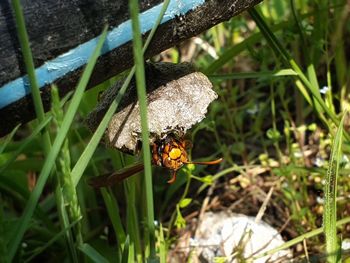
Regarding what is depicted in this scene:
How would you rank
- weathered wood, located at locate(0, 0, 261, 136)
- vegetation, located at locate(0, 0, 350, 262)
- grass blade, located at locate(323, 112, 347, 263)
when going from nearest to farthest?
weathered wood, located at locate(0, 0, 261, 136) → grass blade, located at locate(323, 112, 347, 263) → vegetation, located at locate(0, 0, 350, 262)

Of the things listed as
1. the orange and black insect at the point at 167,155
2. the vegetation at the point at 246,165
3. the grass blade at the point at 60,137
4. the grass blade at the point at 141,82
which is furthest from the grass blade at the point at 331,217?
the grass blade at the point at 60,137

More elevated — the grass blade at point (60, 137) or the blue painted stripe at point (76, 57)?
the blue painted stripe at point (76, 57)

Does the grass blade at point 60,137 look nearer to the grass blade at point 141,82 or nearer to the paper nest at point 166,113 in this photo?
the grass blade at point 141,82

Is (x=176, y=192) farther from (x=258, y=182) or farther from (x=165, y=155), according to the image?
(x=165, y=155)

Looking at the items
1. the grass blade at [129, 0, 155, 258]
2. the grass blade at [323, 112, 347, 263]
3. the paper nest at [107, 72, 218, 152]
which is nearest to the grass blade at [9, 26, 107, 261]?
the grass blade at [129, 0, 155, 258]

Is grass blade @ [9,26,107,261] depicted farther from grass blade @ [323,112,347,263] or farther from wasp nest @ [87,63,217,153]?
grass blade @ [323,112,347,263]

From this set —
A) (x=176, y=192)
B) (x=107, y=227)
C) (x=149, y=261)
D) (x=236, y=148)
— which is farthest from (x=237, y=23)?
(x=149, y=261)
